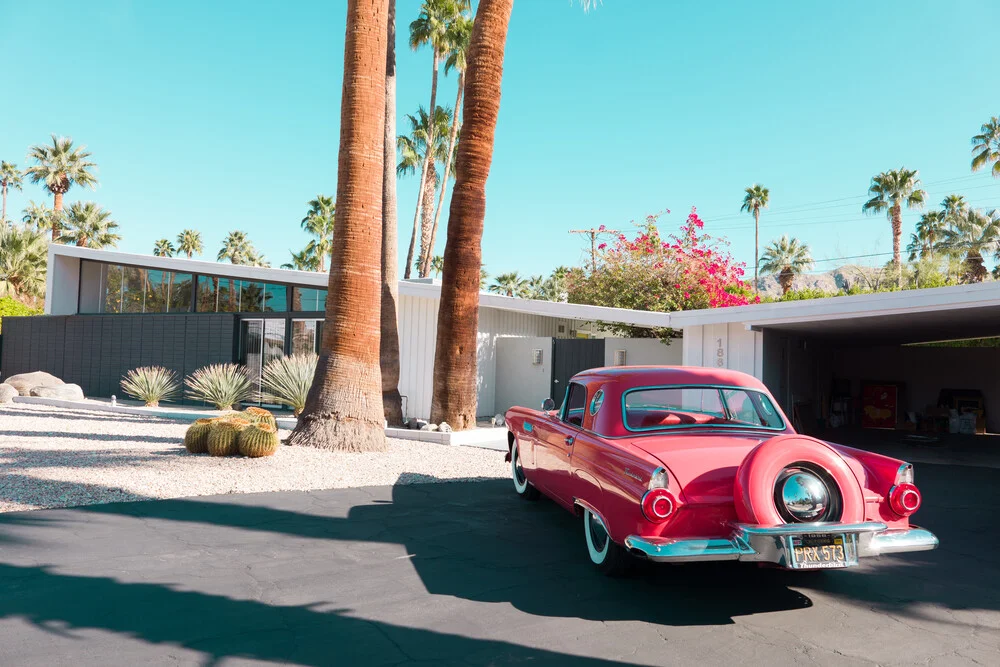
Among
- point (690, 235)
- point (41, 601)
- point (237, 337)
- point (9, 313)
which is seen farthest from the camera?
point (9, 313)

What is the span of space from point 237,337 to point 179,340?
6.69ft

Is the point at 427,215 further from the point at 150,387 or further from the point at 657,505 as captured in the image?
the point at 657,505

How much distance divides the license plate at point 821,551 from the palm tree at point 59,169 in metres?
46.1

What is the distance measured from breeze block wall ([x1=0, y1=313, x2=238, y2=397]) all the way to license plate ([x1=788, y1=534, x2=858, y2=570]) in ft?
54.3

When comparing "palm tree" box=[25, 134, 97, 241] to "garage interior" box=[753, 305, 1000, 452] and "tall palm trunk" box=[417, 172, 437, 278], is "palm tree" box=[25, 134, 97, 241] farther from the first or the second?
"garage interior" box=[753, 305, 1000, 452]

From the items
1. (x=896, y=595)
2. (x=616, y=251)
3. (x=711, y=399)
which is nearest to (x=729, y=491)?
(x=896, y=595)

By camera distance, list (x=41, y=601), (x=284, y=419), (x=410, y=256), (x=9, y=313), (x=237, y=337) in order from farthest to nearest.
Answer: (x=410, y=256), (x=9, y=313), (x=237, y=337), (x=284, y=419), (x=41, y=601)

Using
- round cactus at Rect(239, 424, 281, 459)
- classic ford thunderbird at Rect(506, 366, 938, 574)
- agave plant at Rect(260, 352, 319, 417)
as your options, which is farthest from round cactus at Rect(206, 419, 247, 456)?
classic ford thunderbird at Rect(506, 366, 938, 574)

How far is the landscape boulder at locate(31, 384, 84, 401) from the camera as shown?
59.3 ft

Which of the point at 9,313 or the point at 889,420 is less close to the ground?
the point at 9,313

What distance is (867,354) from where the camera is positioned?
1970cm

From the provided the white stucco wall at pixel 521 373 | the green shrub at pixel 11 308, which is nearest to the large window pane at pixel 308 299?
the white stucco wall at pixel 521 373

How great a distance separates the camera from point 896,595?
450 cm

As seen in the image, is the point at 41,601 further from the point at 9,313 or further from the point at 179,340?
the point at 9,313
